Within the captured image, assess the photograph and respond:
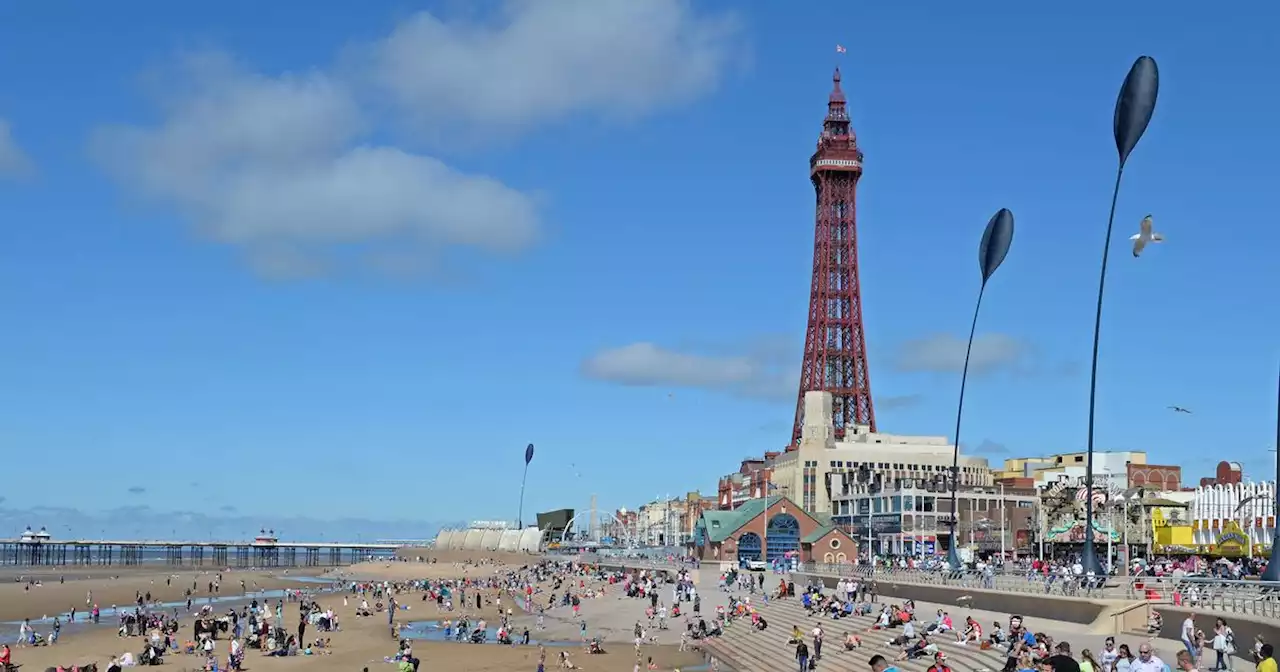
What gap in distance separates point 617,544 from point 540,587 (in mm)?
83705

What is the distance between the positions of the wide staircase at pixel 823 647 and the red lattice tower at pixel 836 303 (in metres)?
70.0

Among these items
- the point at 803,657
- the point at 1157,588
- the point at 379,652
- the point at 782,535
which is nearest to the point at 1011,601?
the point at 1157,588

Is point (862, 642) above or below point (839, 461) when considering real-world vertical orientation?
below

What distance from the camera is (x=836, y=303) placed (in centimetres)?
11400

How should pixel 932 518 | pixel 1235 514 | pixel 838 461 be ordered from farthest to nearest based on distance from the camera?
→ pixel 838 461 < pixel 932 518 < pixel 1235 514

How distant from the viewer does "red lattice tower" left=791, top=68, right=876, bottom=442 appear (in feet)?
368

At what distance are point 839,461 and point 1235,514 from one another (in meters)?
31.5

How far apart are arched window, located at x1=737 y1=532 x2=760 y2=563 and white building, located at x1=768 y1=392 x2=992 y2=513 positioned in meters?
15.8

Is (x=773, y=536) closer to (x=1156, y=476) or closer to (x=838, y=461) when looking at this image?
(x=838, y=461)

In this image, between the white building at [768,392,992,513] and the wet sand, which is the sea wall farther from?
the white building at [768,392,992,513]

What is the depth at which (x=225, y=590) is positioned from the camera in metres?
77.6

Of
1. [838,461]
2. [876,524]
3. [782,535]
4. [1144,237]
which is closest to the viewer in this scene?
[1144,237]

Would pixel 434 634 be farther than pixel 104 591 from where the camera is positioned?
No

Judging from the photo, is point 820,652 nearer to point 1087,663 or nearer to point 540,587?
point 1087,663
